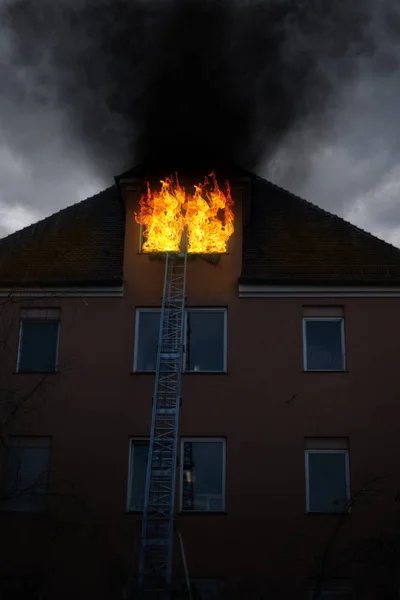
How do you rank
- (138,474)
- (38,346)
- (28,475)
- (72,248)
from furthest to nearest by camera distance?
1. (72,248)
2. (38,346)
3. (28,475)
4. (138,474)

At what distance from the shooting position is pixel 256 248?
19766 mm

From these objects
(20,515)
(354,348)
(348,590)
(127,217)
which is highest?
(127,217)

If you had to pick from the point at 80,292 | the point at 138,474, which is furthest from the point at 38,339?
the point at 138,474

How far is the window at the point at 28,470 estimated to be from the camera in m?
17.1

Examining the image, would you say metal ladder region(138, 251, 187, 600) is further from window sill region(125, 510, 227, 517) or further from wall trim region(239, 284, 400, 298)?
wall trim region(239, 284, 400, 298)

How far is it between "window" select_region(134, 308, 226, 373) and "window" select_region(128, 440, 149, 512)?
161 centimetres

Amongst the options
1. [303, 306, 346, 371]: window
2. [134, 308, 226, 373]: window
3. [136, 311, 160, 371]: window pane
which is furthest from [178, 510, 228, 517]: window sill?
[303, 306, 346, 371]: window

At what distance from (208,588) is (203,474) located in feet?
7.09

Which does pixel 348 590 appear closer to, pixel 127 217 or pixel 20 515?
pixel 20 515

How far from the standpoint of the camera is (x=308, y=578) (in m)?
16.2

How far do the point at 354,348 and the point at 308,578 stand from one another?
4684 millimetres

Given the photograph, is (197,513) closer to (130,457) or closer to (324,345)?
(130,457)

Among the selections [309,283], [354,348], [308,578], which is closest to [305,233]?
[309,283]

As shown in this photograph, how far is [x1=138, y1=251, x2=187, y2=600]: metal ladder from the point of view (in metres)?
15.1
